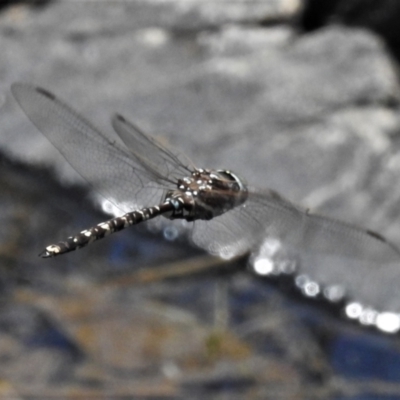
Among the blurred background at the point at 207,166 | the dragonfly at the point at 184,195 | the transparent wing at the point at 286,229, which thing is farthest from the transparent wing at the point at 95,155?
the blurred background at the point at 207,166

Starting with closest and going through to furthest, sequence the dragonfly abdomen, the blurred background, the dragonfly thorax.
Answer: the dragonfly abdomen → the dragonfly thorax → the blurred background

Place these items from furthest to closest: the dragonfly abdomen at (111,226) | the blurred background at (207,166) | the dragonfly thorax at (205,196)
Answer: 1. the blurred background at (207,166)
2. the dragonfly thorax at (205,196)
3. the dragonfly abdomen at (111,226)

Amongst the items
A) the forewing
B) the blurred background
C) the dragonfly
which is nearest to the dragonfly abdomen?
the dragonfly

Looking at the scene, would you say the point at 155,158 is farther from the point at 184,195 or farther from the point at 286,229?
the point at 286,229

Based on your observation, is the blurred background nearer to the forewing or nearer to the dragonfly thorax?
the forewing

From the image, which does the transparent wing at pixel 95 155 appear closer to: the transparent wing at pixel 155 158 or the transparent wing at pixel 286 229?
the transparent wing at pixel 155 158

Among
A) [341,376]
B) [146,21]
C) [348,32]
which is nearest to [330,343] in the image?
[341,376]

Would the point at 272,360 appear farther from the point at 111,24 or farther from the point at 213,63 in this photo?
the point at 111,24
